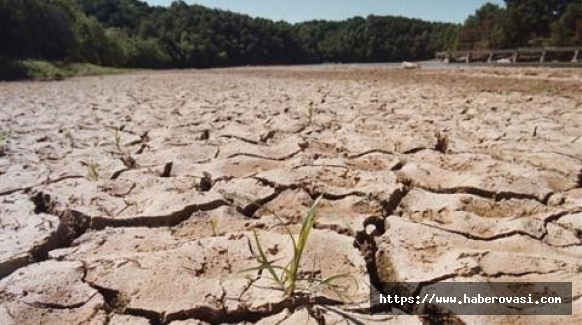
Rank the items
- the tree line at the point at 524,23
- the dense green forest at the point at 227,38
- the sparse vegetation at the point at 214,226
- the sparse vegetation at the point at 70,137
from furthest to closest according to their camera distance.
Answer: the dense green forest at the point at 227,38, the tree line at the point at 524,23, the sparse vegetation at the point at 70,137, the sparse vegetation at the point at 214,226

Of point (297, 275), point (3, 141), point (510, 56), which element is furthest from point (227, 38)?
point (297, 275)

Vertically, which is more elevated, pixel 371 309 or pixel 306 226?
pixel 306 226

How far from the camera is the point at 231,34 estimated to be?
161 feet

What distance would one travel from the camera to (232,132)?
3303mm

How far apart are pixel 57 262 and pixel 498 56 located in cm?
1974

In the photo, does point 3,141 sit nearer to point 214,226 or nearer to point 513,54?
point 214,226

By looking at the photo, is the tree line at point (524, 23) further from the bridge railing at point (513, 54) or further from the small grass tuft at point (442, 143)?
the small grass tuft at point (442, 143)

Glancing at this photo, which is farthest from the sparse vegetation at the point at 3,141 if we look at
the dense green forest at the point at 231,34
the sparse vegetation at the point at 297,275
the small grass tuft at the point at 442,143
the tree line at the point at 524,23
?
the tree line at the point at 524,23

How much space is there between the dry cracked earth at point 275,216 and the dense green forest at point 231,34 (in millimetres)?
21823

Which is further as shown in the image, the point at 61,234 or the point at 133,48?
the point at 133,48

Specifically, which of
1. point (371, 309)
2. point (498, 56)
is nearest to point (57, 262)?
point (371, 309)

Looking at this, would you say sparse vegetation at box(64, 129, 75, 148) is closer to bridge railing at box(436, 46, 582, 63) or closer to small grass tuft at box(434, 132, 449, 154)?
small grass tuft at box(434, 132, 449, 154)

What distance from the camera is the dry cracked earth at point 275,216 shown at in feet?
3.91

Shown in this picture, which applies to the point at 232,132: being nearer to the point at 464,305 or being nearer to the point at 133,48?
the point at 464,305
